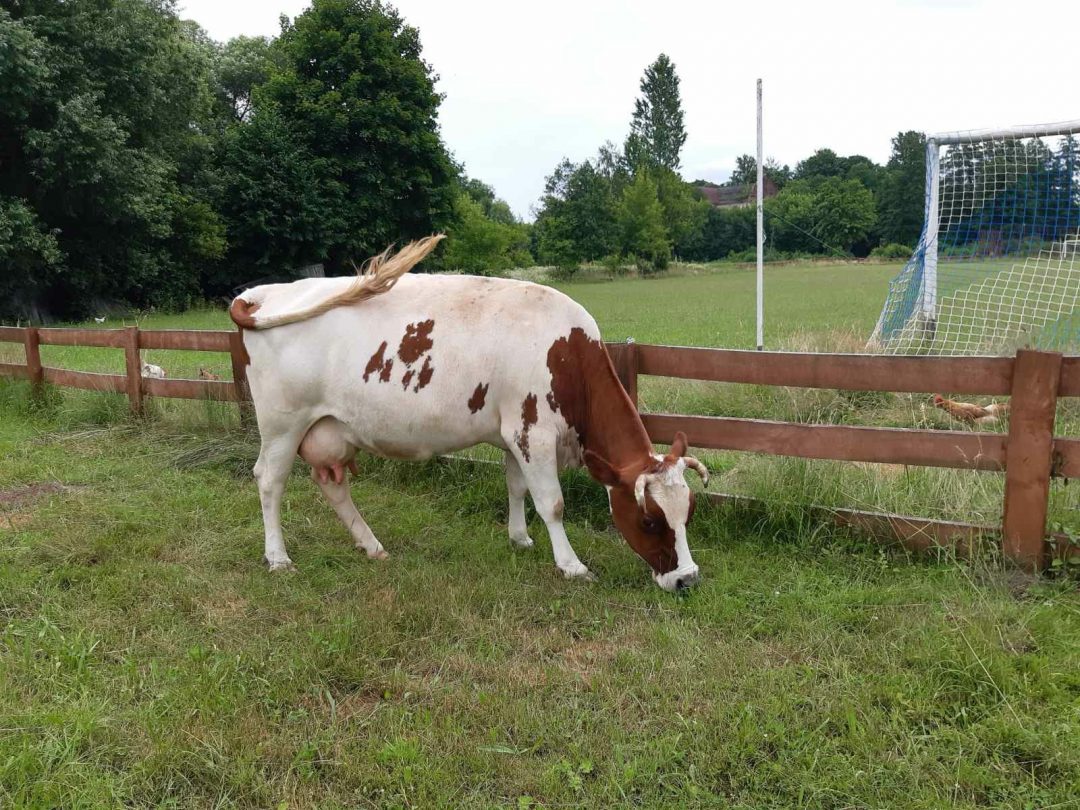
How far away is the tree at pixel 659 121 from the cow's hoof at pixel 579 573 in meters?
76.0

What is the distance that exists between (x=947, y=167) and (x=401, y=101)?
1033 inches

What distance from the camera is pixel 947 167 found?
10.1m

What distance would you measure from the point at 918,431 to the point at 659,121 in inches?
3137

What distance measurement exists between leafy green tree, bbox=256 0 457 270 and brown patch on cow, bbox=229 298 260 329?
2679cm

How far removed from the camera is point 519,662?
3535 mm

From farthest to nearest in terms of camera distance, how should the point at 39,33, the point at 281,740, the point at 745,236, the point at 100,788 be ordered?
the point at 745,236
the point at 39,33
the point at 281,740
the point at 100,788

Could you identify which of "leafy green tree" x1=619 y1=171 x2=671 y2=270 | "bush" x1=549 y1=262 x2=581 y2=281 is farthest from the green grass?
"leafy green tree" x1=619 y1=171 x2=671 y2=270

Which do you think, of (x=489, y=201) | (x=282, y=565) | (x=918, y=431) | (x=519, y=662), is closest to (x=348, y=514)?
(x=282, y=565)

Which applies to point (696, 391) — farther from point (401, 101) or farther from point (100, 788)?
point (401, 101)

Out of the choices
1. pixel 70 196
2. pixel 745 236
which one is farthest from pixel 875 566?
pixel 745 236

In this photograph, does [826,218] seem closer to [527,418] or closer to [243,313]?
[527,418]

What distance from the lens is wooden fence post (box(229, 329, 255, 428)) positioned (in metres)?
7.14

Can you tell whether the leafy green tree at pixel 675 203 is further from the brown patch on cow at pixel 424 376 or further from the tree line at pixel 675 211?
the brown patch on cow at pixel 424 376

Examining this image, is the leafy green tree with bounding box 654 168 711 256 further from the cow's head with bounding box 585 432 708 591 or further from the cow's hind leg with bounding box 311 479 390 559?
the cow's head with bounding box 585 432 708 591
